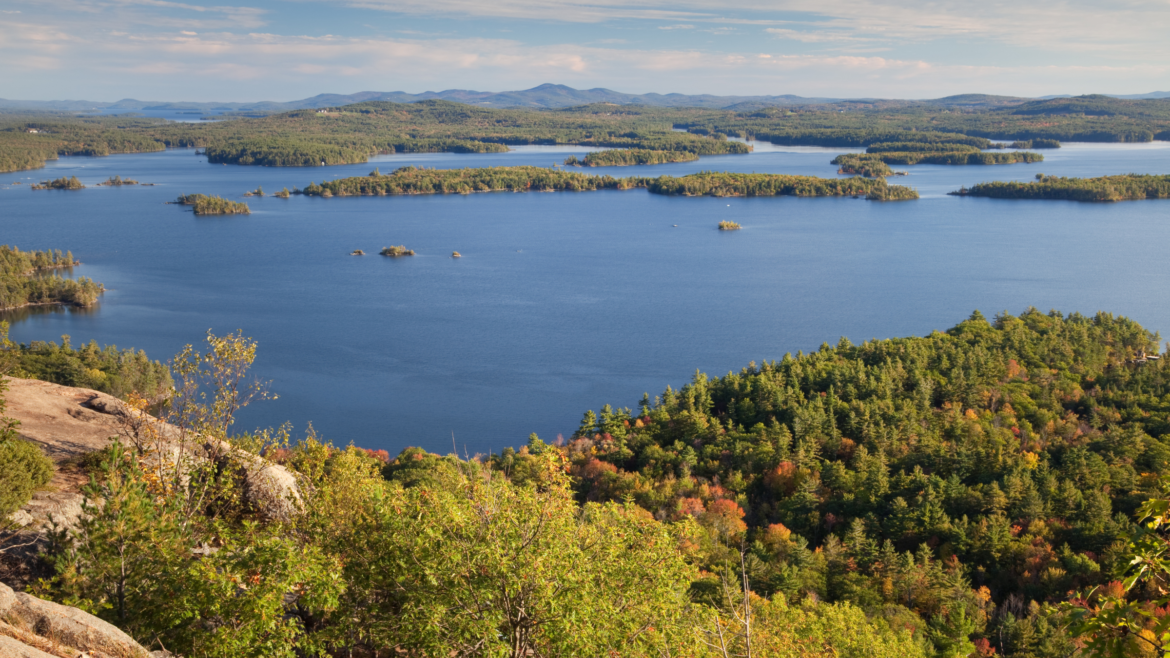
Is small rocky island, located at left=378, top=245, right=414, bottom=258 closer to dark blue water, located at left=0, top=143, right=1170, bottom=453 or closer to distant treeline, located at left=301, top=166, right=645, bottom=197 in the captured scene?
dark blue water, located at left=0, top=143, right=1170, bottom=453

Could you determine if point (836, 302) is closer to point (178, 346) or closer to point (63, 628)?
point (178, 346)

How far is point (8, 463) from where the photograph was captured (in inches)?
571

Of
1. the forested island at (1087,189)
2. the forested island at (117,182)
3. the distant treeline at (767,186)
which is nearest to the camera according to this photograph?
the forested island at (1087,189)

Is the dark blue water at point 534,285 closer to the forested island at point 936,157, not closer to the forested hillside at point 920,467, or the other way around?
the forested hillside at point 920,467

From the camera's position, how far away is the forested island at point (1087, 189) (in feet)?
415

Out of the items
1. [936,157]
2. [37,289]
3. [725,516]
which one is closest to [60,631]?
[725,516]

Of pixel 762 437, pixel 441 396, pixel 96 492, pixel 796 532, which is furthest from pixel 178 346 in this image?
pixel 96 492

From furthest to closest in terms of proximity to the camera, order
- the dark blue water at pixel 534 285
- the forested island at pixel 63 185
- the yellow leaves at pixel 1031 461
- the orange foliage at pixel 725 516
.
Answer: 1. the forested island at pixel 63 185
2. the dark blue water at pixel 534 285
3. the yellow leaves at pixel 1031 461
4. the orange foliage at pixel 725 516

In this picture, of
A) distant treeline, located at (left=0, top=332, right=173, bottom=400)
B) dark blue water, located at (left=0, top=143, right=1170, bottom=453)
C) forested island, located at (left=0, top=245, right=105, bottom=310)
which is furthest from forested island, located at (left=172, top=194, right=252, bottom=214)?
distant treeline, located at (left=0, top=332, right=173, bottom=400)

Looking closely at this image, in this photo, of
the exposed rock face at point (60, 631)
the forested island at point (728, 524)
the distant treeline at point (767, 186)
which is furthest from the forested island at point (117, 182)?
the exposed rock face at point (60, 631)

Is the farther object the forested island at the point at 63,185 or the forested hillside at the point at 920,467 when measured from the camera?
the forested island at the point at 63,185

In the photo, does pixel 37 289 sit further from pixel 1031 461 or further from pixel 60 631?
pixel 1031 461

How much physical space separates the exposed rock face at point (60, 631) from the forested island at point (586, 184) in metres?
139

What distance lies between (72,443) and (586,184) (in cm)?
14028
